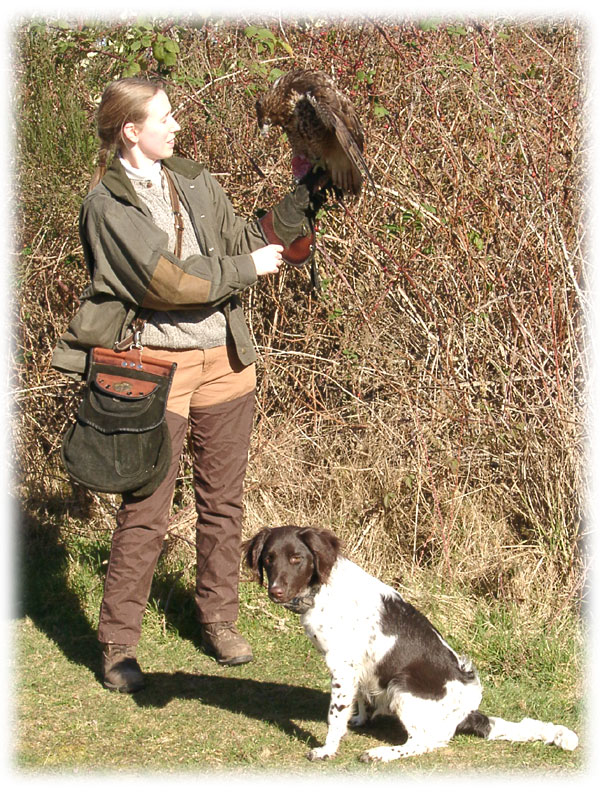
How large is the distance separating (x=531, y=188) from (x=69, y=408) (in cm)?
303

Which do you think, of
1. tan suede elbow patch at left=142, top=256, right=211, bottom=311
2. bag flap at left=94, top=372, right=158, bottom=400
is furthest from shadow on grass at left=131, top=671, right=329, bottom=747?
tan suede elbow patch at left=142, top=256, right=211, bottom=311

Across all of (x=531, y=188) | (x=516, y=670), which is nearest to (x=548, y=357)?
(x=531, y=188)

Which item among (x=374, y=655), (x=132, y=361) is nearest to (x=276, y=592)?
(x=374, y=655)

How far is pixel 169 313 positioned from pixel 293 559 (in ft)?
3.89

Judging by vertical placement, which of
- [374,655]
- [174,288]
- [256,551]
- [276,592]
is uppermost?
[174,288]

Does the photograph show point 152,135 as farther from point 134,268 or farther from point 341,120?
point 341,120

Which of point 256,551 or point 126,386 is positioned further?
point 126,386

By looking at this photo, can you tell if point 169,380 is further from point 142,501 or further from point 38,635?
point 38,635

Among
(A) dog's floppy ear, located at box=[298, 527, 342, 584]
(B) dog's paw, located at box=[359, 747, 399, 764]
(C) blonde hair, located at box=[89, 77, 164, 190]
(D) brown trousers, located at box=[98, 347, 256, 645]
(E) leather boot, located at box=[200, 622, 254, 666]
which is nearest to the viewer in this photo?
(B) dog's paw, located at box=[359, 747, 399, 764]

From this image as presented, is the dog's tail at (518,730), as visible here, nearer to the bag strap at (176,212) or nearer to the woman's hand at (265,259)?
the woman's hand at (265,259)

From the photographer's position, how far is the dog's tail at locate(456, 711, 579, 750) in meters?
3.46

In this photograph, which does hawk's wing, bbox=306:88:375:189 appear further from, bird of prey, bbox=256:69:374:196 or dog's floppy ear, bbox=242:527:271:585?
dog's floppy ear, bbox=242:527:271:585

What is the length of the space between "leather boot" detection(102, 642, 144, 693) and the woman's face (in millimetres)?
2100

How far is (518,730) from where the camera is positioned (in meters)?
3.51
